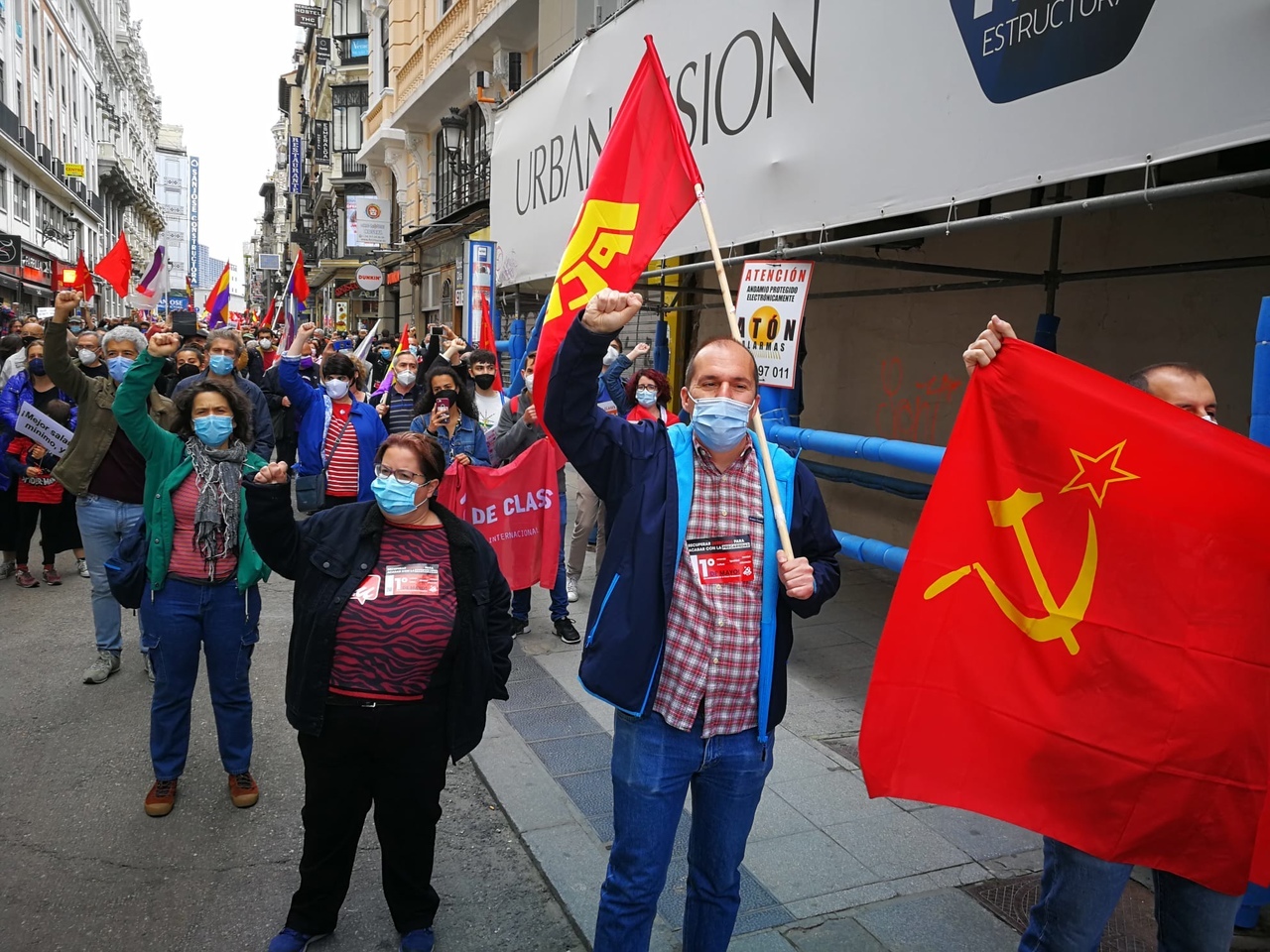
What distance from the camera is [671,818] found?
2.61m

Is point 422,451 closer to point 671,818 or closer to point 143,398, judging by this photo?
point 671,818

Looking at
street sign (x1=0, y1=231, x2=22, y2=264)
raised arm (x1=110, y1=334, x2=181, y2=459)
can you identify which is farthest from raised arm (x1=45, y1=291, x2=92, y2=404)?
street sign (x1=0, y1=231, x2=22, y2=264)

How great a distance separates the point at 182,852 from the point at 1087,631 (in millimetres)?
3412

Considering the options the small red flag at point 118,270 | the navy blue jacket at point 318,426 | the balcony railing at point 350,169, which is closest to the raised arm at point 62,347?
the navy blue jacket at point 318,426

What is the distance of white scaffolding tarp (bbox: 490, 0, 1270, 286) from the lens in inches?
135

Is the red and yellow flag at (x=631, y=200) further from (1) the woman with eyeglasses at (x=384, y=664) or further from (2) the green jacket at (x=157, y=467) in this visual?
(2) the green jacket at (x=157, y=467)

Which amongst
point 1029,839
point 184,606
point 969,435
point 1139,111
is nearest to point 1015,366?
point 969,435

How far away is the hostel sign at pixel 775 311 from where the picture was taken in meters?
5.66

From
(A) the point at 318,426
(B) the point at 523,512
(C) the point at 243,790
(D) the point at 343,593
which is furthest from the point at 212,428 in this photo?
(A) the point at 318,426

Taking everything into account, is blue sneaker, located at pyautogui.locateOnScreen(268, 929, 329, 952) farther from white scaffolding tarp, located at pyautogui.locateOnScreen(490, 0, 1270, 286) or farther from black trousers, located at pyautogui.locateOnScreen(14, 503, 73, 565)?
black trousers, located at pyautogui.locateOnScreen(14, 503, 73, 565)

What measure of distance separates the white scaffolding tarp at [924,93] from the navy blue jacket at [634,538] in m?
2.23

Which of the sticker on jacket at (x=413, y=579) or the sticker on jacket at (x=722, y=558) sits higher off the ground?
the sticker on jacket at (x=722, y=558)

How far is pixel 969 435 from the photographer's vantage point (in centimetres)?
269

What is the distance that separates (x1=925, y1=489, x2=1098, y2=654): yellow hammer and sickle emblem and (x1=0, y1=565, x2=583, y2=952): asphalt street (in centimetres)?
182
